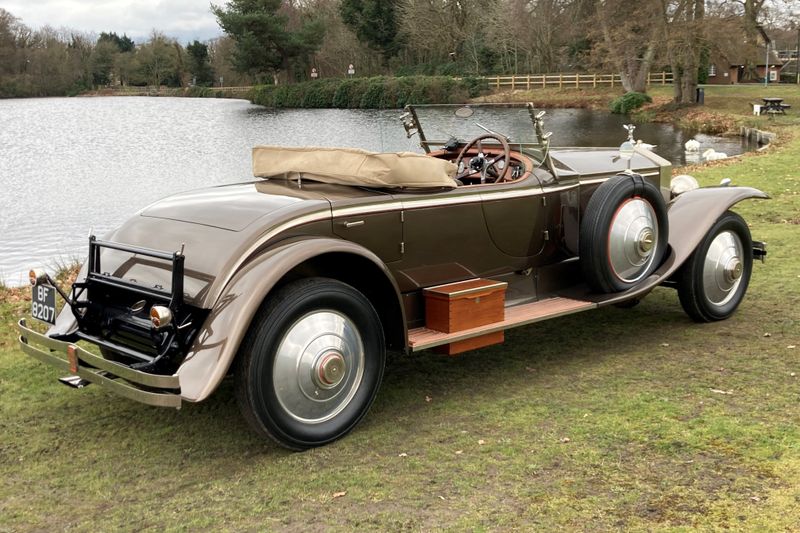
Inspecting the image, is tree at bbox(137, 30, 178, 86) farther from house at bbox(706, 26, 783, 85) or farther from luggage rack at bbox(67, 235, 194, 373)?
luggage rack at bbox(67, 235, 194, 373)

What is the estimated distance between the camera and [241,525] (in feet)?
9.70

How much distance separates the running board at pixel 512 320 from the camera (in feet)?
13.4

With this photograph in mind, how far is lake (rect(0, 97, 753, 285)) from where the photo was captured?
12680 millimetres

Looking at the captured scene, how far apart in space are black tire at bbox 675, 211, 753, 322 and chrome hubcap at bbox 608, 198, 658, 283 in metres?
0.46

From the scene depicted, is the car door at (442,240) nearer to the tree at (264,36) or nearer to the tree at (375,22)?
the tree at (264,36)

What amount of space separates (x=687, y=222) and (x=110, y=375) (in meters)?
4.11

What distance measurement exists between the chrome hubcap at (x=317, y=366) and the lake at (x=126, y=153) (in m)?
2.40

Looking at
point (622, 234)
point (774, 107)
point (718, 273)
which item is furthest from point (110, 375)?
point (774, 107)

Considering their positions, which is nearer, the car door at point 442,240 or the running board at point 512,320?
the running board at point 512,320

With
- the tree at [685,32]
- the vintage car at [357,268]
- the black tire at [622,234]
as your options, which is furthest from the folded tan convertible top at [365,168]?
the tree at [685,32]

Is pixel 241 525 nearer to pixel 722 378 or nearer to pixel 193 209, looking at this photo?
pixel 193 209

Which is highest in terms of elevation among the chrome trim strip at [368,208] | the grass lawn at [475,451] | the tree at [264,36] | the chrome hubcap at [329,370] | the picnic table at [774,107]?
the tree at [264,36]

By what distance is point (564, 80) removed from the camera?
50.3 metres

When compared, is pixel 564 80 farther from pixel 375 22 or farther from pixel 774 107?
pixel 774 107
